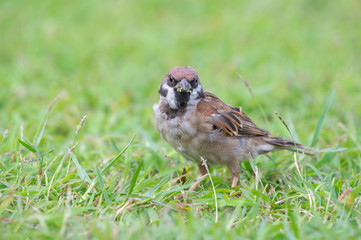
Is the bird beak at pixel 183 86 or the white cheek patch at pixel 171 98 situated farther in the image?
the white cheek patch at pixel 171 98

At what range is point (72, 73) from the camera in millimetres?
7285

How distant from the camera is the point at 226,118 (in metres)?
4.29

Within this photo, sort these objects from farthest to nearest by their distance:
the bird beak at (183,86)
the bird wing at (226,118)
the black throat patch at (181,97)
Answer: the bird wing at (226,118), the black throat patch at (181,97), the bird beak at (183,86)

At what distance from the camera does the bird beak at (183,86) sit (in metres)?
3.96

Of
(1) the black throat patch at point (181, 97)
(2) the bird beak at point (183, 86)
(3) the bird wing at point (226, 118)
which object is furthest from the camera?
(3) the bird wing at point (226, 118)

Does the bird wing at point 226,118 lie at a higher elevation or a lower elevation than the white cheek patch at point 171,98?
lower

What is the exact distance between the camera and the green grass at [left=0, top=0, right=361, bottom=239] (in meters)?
3.25

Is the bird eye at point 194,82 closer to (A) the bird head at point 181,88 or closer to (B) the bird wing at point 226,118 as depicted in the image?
(A) the bird head at point 181,88

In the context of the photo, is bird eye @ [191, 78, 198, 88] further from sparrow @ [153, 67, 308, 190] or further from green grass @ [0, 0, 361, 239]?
green grass @ [0, 0, 361, 239]

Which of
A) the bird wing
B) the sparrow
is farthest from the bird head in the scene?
the bird wing

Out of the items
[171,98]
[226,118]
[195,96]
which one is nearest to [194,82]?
[195,96]

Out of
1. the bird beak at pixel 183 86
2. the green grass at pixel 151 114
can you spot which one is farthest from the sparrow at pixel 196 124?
the green grass at pixel 151 114

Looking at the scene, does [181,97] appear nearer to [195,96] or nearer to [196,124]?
[195,96]

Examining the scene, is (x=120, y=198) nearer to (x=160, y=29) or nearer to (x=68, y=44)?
(x=68, y=44)
